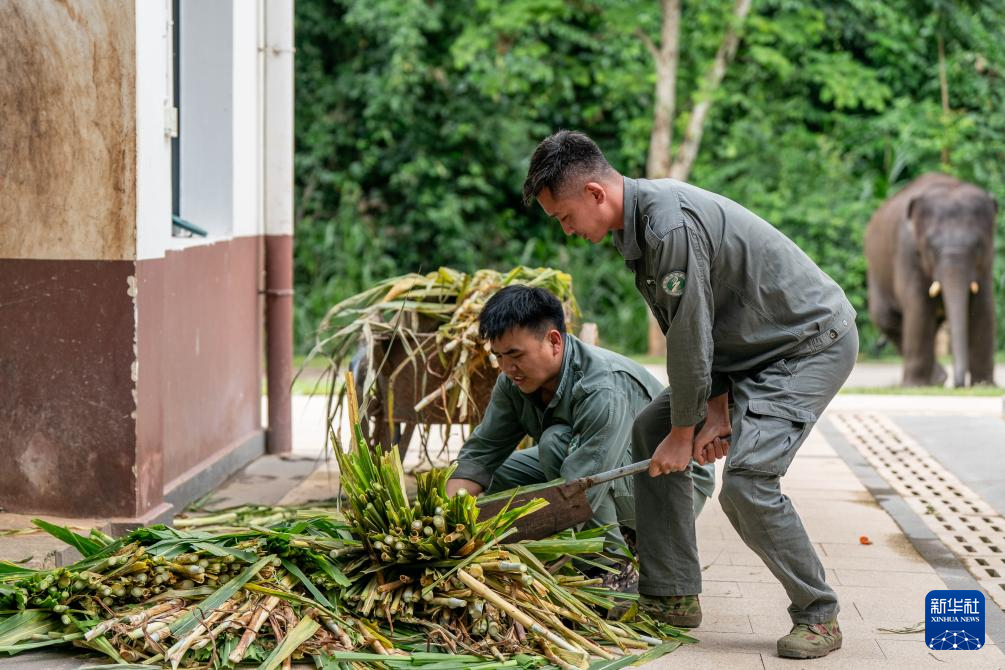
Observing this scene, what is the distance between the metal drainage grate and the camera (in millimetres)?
4883

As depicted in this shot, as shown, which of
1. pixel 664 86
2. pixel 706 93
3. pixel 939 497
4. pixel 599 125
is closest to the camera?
pixel 939 497

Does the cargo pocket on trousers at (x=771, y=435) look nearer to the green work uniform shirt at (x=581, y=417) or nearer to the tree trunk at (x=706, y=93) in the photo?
the green work uniform shirt at (x=581, y=417)

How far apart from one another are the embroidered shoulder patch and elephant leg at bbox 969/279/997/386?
937cm

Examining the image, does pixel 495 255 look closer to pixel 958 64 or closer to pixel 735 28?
pixel 735 28

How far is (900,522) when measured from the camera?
554cm

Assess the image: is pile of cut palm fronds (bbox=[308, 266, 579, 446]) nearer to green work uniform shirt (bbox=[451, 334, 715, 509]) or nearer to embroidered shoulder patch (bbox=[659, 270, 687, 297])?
green work uniform shirt (bbox=[451, 334, 715, 509])

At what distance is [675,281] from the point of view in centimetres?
347

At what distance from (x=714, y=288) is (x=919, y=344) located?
8839mm

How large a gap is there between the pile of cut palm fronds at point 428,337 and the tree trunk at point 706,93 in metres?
8.93

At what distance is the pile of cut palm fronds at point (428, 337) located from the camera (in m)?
5.21

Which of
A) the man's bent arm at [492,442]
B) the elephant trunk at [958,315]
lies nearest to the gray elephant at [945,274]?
the elephant trunk at [958,315]

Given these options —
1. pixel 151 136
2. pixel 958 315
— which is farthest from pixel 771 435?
pixel 958 315

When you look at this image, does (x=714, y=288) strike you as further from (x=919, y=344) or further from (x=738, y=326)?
(x=919, y=344)

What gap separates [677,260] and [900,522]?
2679mm
